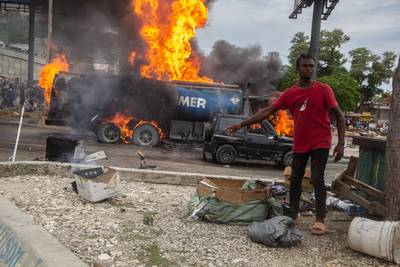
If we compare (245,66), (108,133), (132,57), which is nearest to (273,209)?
(108,133)

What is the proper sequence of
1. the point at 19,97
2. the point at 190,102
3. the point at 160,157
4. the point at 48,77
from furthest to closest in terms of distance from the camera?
the point at 19,97 < the point at 48,77 < the point at 190,102 < the point at 160,157

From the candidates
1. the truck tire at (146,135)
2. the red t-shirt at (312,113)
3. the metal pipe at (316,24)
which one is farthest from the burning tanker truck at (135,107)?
the red t-shirt at (312,113)

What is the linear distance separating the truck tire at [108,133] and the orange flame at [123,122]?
7.4 inches

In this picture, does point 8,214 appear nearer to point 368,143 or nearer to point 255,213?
point 255,213

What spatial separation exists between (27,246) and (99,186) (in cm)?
189

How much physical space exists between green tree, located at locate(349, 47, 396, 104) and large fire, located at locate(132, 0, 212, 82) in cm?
4572

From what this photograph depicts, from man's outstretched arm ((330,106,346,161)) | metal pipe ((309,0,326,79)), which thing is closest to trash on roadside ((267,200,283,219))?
man's outstretched arm ((330,106,346,161))

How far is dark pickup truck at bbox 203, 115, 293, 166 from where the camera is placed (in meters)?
13.9

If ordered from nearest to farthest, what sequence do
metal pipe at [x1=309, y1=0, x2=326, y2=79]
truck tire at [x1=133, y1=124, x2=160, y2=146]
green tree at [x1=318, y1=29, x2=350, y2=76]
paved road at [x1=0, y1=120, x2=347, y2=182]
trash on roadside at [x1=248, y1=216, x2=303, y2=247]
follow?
1. trash on roadside at [x1=248, y1=216, x2=303, y2=247]
2. paved road at [x1=0, y1=120, x2=347, y2=182]
3. truck tire at [x1=133, y1=124, x2=160, y2=146]
4. metal pipe at [x1=309, y1=0, x2=326, y2=79]
5. green tree at [x1=318, y1=29, x2=350, y2=76]

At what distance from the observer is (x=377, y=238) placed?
3.87 m

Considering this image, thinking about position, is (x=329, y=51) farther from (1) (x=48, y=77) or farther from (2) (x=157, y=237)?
(2) (x=157, y=237)

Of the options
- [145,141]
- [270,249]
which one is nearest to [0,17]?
[145,141]

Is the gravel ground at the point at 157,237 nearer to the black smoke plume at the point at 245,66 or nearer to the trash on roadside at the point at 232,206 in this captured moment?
the trash on roadside at the point at 232,206

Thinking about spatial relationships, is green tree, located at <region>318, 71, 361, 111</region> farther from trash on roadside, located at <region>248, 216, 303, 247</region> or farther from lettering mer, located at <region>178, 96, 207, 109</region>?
trash on roadside, located at <region>248, 216, 303, 247</region>
